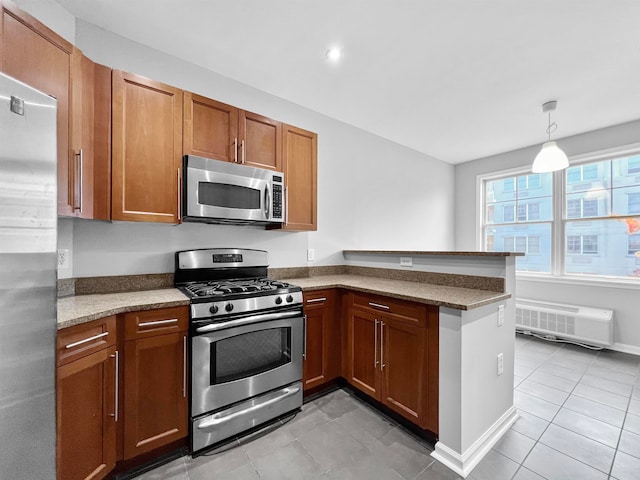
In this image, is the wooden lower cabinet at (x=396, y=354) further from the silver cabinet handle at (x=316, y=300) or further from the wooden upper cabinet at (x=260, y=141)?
the wooden upper cabinet at (x=260, y=141)

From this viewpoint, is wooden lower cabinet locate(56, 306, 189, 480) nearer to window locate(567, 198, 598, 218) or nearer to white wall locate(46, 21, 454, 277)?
white wall locate(46, 21, 454, 277)

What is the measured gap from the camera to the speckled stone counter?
51.4 inches

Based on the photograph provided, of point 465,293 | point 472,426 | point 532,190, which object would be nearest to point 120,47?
point 465,293

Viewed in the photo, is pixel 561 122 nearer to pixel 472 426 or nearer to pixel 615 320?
pixel 615 320

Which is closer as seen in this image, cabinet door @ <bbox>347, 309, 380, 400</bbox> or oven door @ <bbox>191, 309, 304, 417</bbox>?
oven door @ <bbox>191, 309, 304, 417</bbox>

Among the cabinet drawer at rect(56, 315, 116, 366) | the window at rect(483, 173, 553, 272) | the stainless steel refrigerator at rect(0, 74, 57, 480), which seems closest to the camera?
the stainless steel refrigerator at rect(0, 74, 57, 480)

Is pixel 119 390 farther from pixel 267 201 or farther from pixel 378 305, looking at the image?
pixel 378 305

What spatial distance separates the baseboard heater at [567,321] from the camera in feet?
10.8

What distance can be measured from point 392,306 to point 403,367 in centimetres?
42

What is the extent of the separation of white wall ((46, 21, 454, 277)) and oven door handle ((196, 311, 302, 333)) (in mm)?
743

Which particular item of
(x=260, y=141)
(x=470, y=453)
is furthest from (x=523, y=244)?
(x=260, y=141)

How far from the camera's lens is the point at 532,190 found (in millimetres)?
4340

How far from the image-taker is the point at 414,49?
2.15 meters

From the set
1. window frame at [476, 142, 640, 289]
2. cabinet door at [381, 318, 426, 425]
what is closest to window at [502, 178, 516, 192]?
window frame at [476, 142, 640, 289]
